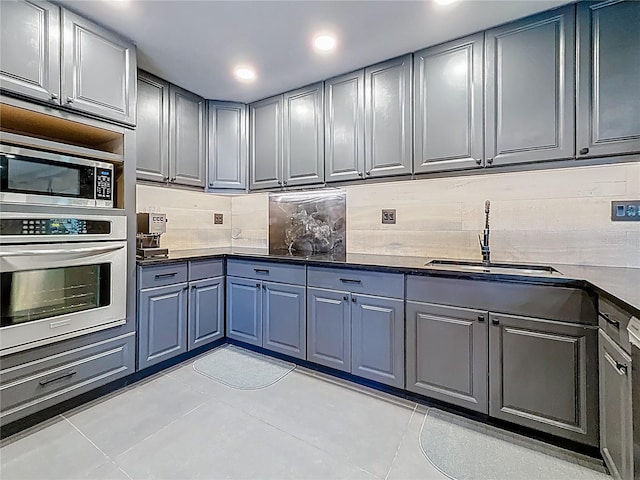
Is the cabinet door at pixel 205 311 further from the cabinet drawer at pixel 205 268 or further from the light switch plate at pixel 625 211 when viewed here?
the light switch plate at pixel 625 211

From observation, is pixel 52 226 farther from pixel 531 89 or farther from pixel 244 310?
pixel 531 89

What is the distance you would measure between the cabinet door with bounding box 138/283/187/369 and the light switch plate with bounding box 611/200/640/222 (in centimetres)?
302

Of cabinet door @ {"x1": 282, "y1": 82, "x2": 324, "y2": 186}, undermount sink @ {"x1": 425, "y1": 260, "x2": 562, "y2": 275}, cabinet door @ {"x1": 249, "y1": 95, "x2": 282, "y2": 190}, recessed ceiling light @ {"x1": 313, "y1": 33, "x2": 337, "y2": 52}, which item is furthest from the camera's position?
cabinet door @ {"x1": 249, "y1": 95, "x2": 282, "y2": 190}

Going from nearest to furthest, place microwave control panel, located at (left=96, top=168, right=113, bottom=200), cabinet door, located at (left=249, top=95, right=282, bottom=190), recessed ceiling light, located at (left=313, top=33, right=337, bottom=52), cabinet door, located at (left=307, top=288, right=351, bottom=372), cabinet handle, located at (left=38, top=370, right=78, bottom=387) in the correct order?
cabinet handle, located at (left=38, top=370, right=78, bottom=387), microwave control panel, located at (left=96, top=168, right=113, bottom=200), recessed ceiling light, located at (left=313, top=33, right=337, bottom=52), cabinet door, located at (left=307, top=288, right=351, bottom=372), cabinet door, located at (left=249, top=95, right=282, bottom=190)

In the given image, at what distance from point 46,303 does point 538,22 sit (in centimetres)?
334

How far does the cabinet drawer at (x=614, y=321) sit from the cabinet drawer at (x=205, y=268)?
8.62ft

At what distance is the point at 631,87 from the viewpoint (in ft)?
5.47

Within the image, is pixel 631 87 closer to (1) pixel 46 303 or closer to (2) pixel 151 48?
(2) pixel 151 48

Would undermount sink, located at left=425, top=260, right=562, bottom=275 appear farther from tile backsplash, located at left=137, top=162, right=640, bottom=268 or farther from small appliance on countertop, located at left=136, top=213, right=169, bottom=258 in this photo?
small appliance on countertop, located at left=136, top=213, right=169, bottom=258

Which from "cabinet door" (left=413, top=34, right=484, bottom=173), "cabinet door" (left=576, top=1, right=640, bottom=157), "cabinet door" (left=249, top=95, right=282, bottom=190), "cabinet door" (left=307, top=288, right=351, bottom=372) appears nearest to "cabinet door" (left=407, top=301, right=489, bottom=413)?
"cabinet door" (left=307, top=288, right=351, bottom=372)

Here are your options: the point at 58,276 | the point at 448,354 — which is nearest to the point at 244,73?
the point at 58,276

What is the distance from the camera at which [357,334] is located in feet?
7.22

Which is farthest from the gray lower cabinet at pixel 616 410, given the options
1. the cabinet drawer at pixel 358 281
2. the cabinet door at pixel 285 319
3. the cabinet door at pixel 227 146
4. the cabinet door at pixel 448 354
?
the cabinet door at pixel 227 146

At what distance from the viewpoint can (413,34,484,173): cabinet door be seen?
2.06 m
